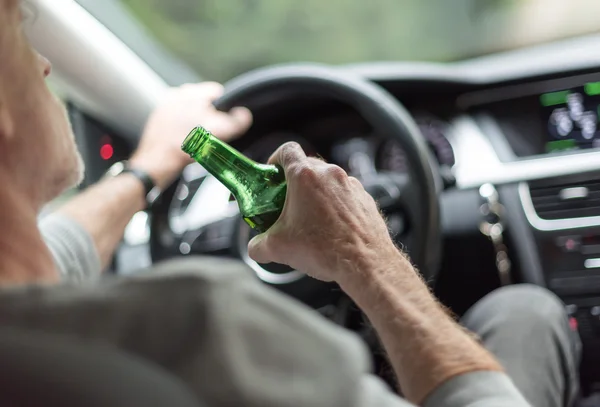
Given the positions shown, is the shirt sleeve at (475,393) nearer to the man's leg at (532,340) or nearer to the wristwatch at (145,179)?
the man's leg at (532,340)

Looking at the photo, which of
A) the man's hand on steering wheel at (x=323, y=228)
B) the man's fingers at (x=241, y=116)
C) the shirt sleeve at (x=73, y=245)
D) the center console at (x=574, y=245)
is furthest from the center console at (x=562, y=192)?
the shirt sleeve at (x=73, y=245)

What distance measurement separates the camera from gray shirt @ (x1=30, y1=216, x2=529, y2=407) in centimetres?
41

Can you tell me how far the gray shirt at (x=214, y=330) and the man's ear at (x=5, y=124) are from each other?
0.62 feet

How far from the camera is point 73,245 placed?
1.02 metres

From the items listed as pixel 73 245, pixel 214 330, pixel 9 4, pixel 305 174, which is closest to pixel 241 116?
pixel 73 245

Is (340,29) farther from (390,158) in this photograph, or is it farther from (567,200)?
(567,200)

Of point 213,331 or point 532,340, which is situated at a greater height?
point 532,340

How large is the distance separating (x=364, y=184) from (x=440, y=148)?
0.25 m

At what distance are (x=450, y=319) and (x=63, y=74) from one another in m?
0.84

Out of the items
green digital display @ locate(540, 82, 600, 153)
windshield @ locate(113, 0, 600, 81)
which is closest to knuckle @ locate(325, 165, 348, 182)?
green digital display @ locate(540, 82, 600, 153)

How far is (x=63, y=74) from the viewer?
4.02ft

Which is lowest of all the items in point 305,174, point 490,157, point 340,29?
point 305,174

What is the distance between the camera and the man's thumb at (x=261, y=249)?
784 mm

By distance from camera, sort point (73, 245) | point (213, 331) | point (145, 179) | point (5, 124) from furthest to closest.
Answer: point (145, 179)
point (73, 245)
point (5, 124)
point (213, 331)
